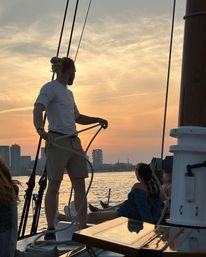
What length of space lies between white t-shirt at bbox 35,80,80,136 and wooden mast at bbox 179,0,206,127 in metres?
1.94

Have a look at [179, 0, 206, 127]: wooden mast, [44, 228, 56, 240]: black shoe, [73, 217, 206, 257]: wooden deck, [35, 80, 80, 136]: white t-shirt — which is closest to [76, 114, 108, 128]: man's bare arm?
[35, 80, 80, 136]: white t-shirt

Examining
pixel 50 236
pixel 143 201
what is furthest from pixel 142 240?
pixel 143 201

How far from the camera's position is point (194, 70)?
9.21 feet

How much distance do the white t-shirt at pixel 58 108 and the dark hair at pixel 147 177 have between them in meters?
0.71

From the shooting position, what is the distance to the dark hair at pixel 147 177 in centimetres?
475

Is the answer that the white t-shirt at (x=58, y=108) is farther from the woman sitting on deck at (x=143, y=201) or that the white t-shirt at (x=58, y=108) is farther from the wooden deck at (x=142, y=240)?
the wooden deck at (x=142, y=240)

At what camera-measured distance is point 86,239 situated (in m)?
2.07

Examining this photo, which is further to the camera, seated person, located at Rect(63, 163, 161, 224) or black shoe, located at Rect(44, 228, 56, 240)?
seated person, located at Rect(63, 163, 161, 224)

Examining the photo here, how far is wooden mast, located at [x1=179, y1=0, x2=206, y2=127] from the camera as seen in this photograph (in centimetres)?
279

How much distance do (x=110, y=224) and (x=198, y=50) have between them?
1.02m

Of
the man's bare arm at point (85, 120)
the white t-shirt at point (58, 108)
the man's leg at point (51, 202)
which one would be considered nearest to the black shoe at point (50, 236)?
the man's leg at point (51, 202)

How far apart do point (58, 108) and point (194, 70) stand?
2.08 metres

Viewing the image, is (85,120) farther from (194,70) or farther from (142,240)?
(142,240)

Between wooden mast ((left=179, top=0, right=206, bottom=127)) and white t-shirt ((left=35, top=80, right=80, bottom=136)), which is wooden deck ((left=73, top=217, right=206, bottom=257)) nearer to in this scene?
wooden mast ((left=179, top=0, right=206, bottom=127))
